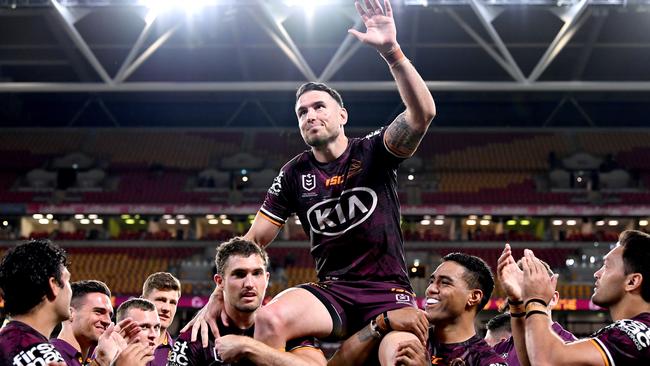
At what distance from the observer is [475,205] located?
114ft

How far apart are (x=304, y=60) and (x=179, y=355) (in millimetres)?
24782

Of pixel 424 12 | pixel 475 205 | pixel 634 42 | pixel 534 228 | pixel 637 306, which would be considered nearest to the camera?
pixel 637 306

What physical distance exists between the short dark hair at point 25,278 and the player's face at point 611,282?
379cm

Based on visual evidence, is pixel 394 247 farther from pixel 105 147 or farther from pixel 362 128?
pixel 105 147

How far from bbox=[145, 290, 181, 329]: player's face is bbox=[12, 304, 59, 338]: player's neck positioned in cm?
344

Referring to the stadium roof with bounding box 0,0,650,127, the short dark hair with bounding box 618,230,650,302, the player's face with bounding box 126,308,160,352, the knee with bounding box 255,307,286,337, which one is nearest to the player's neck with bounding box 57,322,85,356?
the player's face with bounding box 126,308,160,352

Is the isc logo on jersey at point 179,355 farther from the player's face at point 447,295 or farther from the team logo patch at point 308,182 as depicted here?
the player's face at point 447,295

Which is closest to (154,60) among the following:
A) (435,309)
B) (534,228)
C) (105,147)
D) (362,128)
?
(105,147)

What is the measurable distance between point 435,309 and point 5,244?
3196 centimetres

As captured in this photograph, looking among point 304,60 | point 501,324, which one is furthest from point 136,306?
point 304,60

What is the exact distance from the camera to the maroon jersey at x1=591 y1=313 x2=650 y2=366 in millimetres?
5234

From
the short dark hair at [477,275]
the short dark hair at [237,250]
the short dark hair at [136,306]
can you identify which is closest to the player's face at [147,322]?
the short dark hair at [136,306]

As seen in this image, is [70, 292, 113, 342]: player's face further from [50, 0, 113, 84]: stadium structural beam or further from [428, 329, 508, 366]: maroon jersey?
[50, 0, 113, 84]: stadium structural beam

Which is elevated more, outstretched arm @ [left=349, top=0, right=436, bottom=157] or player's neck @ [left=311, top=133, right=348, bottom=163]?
outstretched arm @ [left=349, top=0, right=436, bottom=157]
